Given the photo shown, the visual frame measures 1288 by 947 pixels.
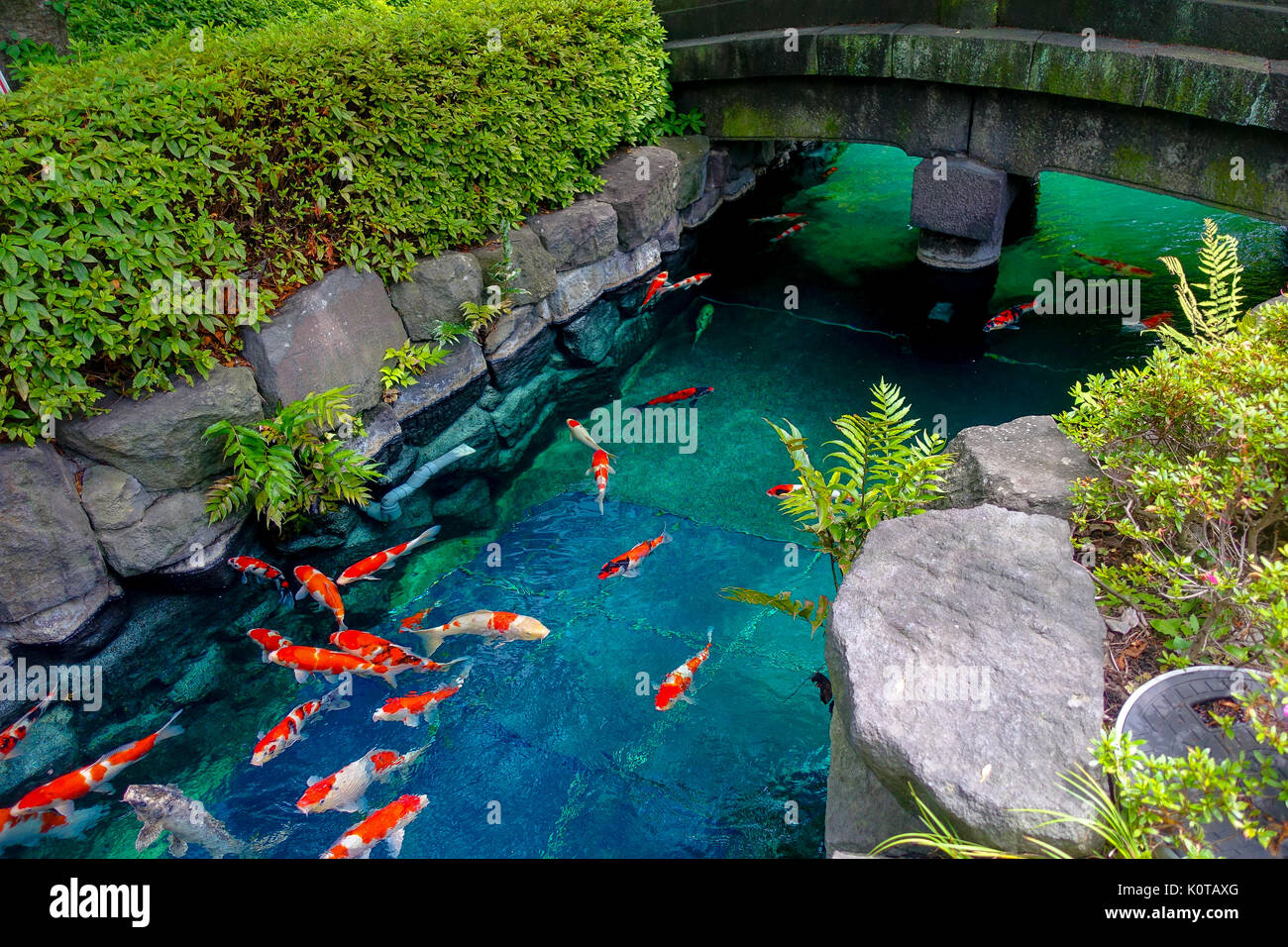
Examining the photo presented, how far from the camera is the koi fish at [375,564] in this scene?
613cm

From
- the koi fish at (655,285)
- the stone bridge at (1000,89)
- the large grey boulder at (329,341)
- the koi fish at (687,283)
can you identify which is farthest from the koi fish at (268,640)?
the stone bridge at (1000,89)

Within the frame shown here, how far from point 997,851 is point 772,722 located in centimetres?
244

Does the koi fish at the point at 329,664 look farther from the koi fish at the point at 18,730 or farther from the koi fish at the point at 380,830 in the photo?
the koi fish at the point at 18,730

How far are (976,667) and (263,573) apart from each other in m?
5.10

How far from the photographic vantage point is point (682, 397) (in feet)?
26.9

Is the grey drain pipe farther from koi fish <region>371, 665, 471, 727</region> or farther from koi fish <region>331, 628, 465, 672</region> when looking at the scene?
koi fish <region>371, 665, 471, 727</region>

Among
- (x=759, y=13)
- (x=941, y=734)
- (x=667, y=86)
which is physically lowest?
(x=941, y=734)

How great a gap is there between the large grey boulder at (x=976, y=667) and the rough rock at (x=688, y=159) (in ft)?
26.3

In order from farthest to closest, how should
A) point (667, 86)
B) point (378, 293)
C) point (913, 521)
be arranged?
point (667, 86), point (378, 293), point (913, 521)

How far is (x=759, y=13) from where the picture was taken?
32.3ft

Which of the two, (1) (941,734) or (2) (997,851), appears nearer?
(2) (997,851)

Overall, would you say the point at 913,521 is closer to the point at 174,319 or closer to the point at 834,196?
the point at 174,319

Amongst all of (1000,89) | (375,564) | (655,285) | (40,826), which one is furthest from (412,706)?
(1000,89)
